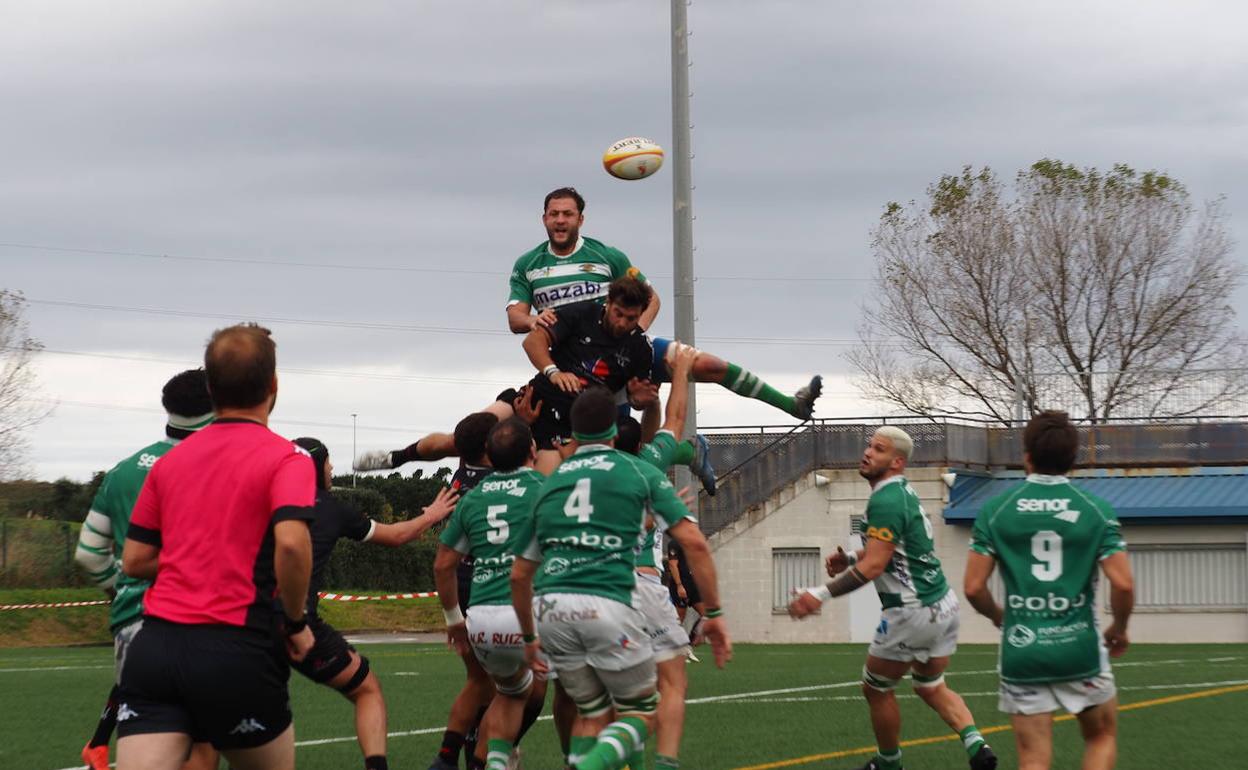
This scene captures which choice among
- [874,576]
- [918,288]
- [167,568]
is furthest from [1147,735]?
[918,288]

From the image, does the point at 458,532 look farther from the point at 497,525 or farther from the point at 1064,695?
the point at 1064,695

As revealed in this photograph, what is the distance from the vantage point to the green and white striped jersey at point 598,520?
26.4 ft

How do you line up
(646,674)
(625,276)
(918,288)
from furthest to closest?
(918,288) → (625,276) → (646,674)

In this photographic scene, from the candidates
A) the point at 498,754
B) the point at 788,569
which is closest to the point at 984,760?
the point at 498,754

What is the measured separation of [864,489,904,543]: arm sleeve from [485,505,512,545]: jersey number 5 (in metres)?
2.43

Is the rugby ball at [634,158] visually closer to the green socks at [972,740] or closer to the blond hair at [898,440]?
the blond hair at [898,440]

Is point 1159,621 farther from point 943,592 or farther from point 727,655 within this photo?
point 727,655

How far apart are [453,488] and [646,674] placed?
2.90 meters

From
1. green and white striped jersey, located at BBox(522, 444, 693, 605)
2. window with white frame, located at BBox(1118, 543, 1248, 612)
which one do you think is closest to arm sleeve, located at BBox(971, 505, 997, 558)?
green and white striped jersey, located at BBox(522, 444, 693, 605)

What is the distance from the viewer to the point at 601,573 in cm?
806

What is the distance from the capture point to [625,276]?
1033 cm

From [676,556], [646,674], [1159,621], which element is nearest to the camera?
[646,674]

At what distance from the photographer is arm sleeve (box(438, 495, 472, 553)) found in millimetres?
9969

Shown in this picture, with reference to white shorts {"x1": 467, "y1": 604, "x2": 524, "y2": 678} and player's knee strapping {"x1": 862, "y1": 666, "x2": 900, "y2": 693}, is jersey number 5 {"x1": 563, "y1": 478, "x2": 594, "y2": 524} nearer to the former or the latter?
white shorts {"x1": 467, "y1": 604, "x2": 524, "y2": 678}
